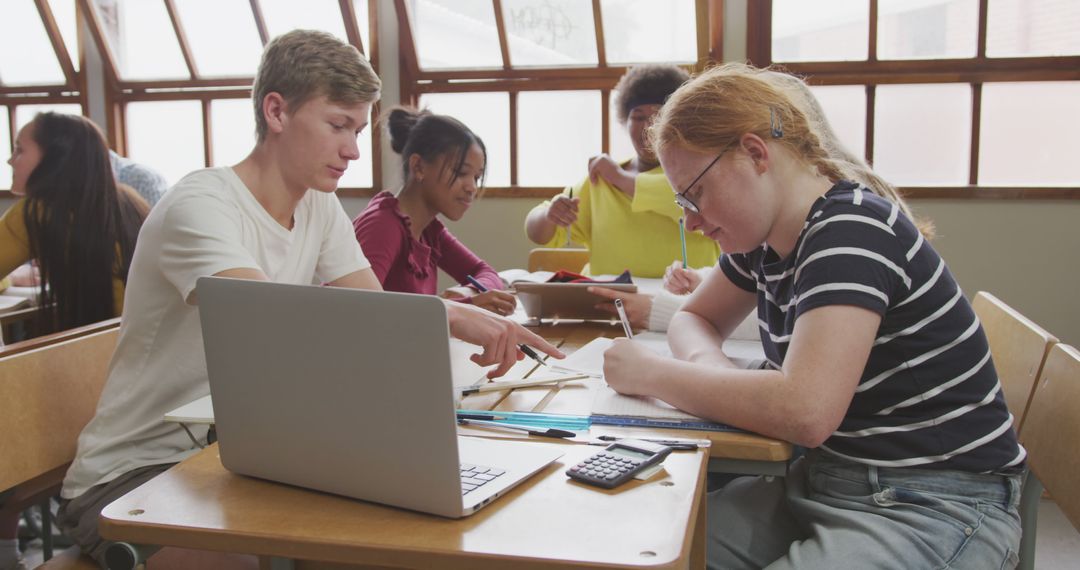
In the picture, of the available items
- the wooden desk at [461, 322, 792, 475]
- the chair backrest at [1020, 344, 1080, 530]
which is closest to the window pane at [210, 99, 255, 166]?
the wooden desk at [461, 322, 792, 475]

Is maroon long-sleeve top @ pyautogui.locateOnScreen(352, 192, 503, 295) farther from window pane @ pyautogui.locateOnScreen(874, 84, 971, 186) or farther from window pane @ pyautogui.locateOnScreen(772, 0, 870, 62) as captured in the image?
window pane @ pyautogui.locateOnScreen(874, 84, 971, 186)

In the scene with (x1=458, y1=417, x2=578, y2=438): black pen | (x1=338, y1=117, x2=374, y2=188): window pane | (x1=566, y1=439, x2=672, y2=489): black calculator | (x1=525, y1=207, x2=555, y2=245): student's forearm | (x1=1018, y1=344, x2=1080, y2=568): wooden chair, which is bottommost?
(x1=1018, y1=344, x2=1080, y2=568): wooden chair

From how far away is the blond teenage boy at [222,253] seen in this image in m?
1.28

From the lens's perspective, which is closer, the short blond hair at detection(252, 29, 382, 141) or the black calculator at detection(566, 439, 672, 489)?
the black calculator at detection(566, 439, 672, 489)

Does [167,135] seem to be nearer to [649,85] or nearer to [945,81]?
[649,85]

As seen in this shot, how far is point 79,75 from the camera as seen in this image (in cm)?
521

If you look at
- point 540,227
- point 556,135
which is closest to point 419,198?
point 540,227

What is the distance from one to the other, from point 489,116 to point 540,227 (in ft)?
6.64

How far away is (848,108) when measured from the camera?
435cm

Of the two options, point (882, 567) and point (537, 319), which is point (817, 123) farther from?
point (537, 319)

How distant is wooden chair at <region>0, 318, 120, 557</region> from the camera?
4.45 ft

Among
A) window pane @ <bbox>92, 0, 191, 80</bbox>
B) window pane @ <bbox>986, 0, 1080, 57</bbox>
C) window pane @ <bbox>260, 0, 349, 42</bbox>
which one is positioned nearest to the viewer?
window pane @ <bbox>986, 0, 1080, 57</bbox>

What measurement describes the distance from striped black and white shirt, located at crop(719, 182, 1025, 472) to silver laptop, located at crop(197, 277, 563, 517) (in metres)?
0.45

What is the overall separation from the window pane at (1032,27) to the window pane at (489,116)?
2.49 meters
